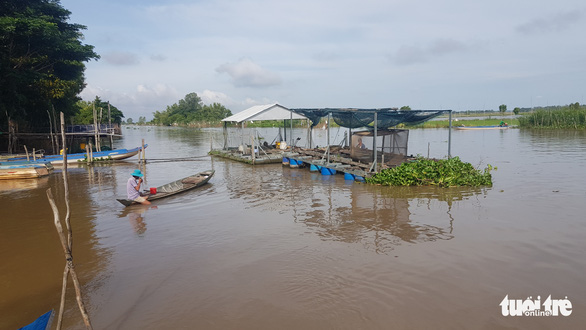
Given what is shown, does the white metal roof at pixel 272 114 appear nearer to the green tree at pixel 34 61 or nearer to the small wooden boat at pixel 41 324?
the green tree at pixel 34 61

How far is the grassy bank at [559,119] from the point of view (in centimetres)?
4006

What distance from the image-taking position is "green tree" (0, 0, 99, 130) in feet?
73.4

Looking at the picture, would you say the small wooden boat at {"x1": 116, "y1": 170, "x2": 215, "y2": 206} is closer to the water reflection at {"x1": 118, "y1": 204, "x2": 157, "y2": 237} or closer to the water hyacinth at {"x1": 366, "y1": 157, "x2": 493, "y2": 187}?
the water reflection at {"x1": 118, "y1": 204, "x2": 157, "y2": 237}

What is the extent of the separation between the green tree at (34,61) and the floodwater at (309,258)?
44.9 ft

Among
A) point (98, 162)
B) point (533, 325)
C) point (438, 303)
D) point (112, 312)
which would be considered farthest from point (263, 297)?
point (98, 162)

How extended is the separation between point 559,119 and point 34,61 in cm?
5164

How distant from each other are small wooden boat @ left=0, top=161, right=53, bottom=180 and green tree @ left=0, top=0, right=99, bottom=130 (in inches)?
243

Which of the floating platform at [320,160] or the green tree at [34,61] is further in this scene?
the green tree at [34,61]

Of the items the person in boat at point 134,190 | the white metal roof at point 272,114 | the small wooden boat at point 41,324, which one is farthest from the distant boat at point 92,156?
the small wooden boat at point 41,324

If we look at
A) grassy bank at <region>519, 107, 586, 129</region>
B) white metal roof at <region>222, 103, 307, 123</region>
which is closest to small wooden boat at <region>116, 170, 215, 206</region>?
white metal roof at <region>222, 103, 307, 123</region>

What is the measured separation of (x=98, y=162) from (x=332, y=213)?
19.5 metres

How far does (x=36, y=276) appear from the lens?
6.59 metres

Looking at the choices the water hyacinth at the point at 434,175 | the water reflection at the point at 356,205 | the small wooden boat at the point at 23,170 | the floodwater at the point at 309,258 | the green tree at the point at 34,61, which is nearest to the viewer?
the floodwater at the point at 309,258

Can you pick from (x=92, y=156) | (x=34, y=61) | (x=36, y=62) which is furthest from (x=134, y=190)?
(x=36, y=62)
